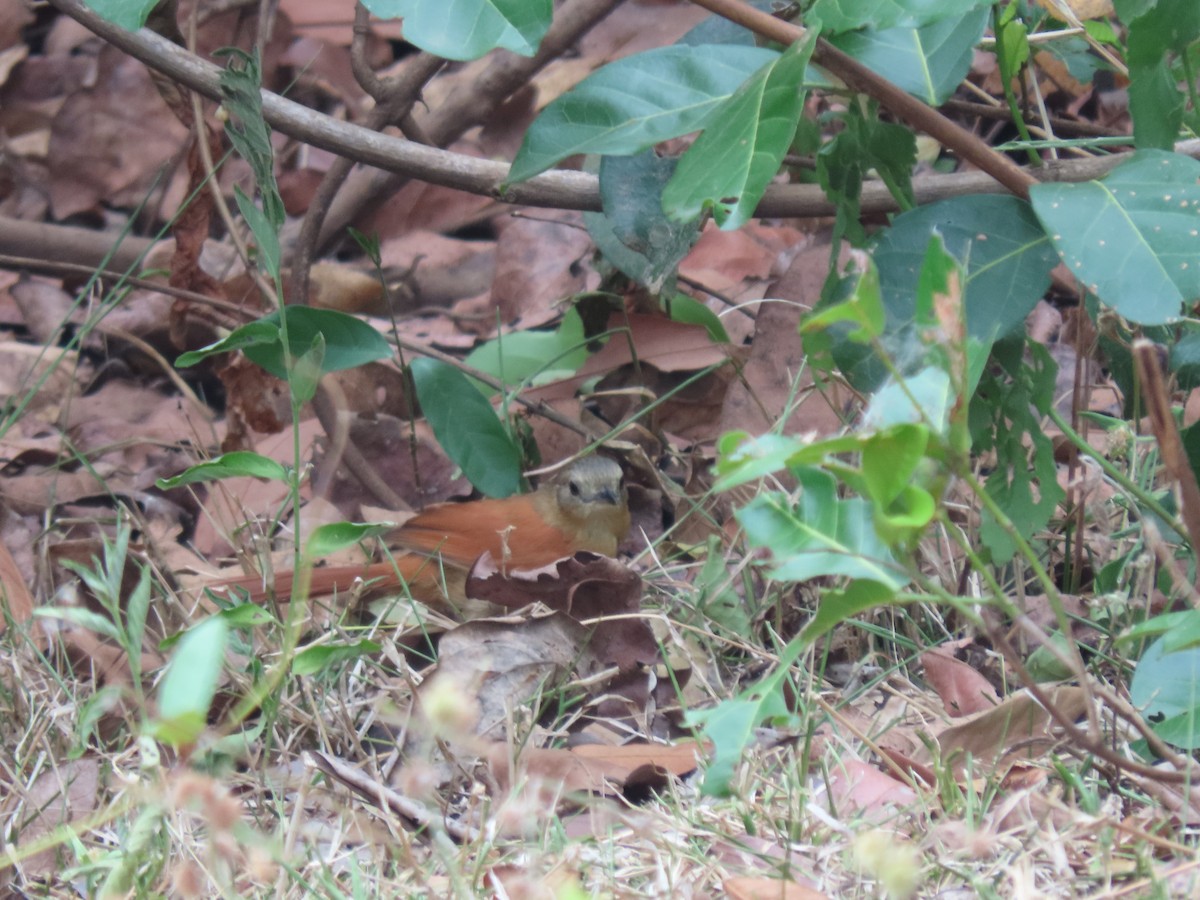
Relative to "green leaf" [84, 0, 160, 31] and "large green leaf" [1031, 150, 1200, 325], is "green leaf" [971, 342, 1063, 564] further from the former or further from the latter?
"green leaf" [84, 0, 160, 31]

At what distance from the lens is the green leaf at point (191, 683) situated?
139 cm

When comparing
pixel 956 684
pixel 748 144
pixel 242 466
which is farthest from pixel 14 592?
pixel 956 684

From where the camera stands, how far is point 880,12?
2445 millimetres

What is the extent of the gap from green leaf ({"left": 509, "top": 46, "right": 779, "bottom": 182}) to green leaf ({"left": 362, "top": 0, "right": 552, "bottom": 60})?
27 cm

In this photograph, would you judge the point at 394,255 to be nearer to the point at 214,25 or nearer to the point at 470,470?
the point at 214,25

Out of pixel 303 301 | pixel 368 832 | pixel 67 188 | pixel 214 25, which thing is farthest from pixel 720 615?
pixel 67 188

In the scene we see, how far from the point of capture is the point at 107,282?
5918 millimetres

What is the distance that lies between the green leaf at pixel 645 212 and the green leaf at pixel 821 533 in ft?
5.34

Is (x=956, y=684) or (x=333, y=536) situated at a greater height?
(x=333, y=536)

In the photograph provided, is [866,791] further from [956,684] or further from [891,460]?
[891,460]

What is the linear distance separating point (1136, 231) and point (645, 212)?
1.30 meters

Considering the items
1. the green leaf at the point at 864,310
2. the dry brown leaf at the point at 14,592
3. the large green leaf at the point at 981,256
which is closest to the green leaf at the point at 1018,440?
the large green leaf at the point at 981,256

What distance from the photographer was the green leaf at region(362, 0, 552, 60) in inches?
98.4

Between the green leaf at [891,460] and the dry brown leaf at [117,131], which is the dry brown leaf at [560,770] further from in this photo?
the dry brown leaf at [117,131]
